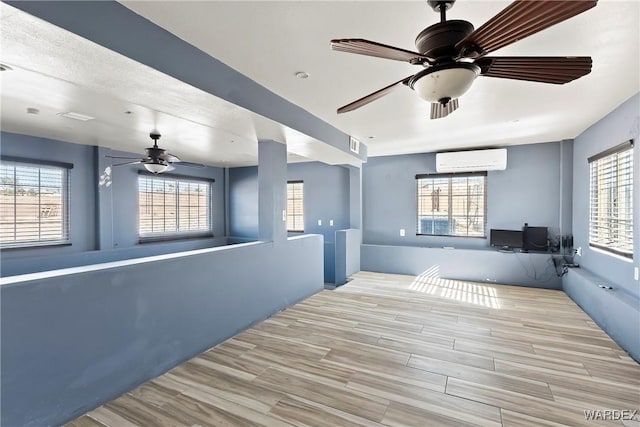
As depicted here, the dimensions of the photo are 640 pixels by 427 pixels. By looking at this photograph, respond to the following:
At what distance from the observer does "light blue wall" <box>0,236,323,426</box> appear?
5.97 ft

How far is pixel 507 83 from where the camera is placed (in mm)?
2805

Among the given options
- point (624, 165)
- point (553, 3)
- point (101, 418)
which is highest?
point (553, 3)

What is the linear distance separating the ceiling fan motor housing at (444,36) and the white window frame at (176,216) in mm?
5818

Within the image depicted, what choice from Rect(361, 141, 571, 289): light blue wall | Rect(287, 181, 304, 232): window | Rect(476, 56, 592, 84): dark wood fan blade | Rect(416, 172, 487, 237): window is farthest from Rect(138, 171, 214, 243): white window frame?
Rect(476, 56, 592, 84): dark wood fan blade

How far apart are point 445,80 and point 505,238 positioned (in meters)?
4.85

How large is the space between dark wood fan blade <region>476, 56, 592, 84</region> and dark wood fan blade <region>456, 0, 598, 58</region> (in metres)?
0.14

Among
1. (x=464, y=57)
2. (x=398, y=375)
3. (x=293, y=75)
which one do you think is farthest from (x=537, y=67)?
(x=398, y=375)

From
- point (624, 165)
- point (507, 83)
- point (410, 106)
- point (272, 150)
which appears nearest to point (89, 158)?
point (272, 150)

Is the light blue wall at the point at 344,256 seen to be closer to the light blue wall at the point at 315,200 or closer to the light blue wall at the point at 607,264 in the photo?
the light blue wall at the point at 315,200

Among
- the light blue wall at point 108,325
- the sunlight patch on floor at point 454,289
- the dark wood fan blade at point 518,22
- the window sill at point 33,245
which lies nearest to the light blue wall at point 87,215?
the window sill at point 33,245

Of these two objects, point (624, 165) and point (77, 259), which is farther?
point (77, 259)

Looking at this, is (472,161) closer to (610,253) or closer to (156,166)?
(610,253)

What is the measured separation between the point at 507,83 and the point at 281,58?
6.75 ft

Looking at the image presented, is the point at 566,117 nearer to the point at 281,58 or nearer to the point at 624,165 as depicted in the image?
the point at 624,165
